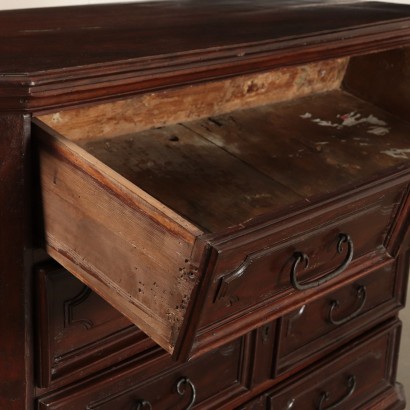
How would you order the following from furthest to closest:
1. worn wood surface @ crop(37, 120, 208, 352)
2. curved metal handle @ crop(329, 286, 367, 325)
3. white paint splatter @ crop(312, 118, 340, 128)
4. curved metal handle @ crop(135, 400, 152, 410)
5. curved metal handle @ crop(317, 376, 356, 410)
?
curved metal handle @ crop(317, 376, 356, 410)
curved metal handle @ crop(329, 286, 367, 325)
white paint splatter @ crop(312, 118, 340, 128)
curved metal handle @ crop(135, 400, 152, 410)
worn wood surface @ crop(37, 120, 208, 352)

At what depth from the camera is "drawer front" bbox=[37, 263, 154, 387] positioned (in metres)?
1.20

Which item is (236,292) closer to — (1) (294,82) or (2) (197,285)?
(2) (197,285)

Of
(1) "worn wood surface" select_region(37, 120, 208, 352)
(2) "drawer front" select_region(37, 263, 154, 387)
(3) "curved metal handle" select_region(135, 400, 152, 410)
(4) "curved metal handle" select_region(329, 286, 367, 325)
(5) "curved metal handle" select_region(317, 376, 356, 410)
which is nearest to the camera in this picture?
(1) "worn wood surface" select_region(37, 120, 208, 352)

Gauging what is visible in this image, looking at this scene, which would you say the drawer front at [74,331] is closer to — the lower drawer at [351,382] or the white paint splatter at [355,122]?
the lower drawer at [351,382]

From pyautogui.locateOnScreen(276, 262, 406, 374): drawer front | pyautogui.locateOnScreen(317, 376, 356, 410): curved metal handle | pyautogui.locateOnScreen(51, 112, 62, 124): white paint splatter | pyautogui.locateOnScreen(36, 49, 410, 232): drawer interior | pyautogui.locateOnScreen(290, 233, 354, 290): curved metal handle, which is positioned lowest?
pyautogui.locateOnScreen(317, 376, 356, 410): curved metal handle

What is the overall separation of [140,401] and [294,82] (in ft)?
2.22

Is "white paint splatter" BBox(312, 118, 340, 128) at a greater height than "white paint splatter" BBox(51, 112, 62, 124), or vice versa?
"white paint splatter" BBox(51, 112, 62, 124)

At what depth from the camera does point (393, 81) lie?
1688mm

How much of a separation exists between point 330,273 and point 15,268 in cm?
45

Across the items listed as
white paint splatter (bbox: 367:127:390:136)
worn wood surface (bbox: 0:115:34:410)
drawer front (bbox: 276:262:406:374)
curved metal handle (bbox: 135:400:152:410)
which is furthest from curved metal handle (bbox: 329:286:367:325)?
worn wood surface (bbox: 0:115:34:410)

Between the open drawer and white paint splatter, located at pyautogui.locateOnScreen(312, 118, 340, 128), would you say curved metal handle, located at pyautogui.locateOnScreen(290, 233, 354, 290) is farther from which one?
white paint splatter, located at pyautogui.locateOnScreen(312, 118, 340, 128)

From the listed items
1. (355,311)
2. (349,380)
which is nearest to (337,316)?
(355,311)

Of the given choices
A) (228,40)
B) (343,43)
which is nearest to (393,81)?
(343,43)

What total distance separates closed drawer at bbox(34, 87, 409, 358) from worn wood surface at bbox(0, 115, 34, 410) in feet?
0.09
